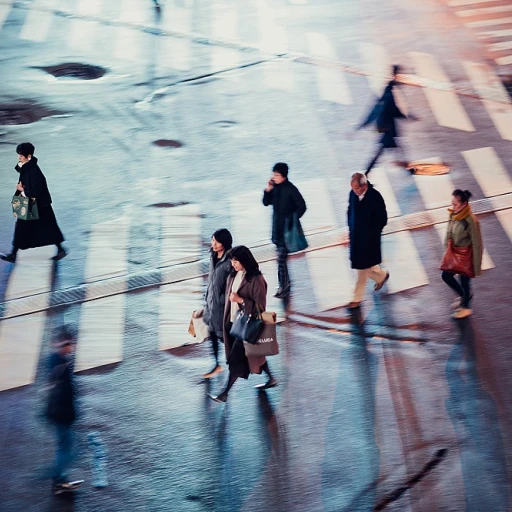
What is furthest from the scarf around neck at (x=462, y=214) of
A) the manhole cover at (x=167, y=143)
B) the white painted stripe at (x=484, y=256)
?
the manhole cover at (x=167, y=143)

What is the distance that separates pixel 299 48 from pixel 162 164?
6.46m

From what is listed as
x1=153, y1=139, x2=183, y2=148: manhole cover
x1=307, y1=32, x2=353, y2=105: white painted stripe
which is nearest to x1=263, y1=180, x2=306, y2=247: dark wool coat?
x1=153, y1=139, x2=183, y2=148: manhole cover

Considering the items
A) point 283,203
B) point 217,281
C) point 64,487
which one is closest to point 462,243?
point 283,203

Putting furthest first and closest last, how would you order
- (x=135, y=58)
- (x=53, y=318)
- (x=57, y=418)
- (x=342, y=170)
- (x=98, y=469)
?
Result: (x=135, y=58) → (x=342, y=170) → (x=53, y=318) → (x=98, y=469) → (x=57, y=418)

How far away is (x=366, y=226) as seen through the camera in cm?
1174

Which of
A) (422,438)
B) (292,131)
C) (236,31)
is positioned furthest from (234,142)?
(422,438)

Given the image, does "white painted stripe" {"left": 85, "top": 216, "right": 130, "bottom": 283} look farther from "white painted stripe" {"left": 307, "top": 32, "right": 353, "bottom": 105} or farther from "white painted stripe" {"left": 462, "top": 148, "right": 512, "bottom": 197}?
"white painted stripe" {"left": 307, "top": 32, "right": 353, "bottom": 105}

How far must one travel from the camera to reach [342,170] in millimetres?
15875

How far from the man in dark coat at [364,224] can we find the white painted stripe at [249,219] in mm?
2316

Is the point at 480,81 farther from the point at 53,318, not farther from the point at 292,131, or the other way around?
the point at 53,318

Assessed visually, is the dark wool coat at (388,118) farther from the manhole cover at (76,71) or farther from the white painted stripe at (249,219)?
the manhole cover at (76,71)

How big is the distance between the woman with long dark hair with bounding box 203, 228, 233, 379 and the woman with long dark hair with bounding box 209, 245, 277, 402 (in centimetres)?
15

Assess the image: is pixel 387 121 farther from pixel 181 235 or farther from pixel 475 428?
pixel 475 428

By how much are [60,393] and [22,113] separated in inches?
426
